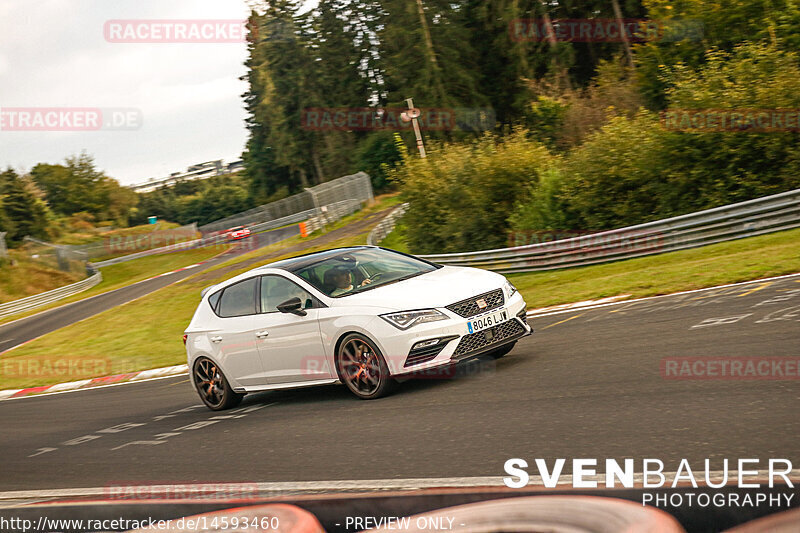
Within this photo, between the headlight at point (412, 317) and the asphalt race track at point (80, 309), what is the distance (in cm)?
2548

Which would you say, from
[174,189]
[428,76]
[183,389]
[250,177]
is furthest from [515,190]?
[174,189]

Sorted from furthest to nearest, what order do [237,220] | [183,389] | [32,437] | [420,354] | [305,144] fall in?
[305,144]
[237,220]
[183,389]
[32,437]
[420,354]


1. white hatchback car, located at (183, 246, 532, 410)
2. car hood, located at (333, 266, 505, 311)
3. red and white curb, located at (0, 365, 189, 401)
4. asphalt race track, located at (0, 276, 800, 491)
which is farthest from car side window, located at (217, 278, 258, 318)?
red and white curb, located at (0, 365, 189, 401)

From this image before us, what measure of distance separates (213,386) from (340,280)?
8.09ft

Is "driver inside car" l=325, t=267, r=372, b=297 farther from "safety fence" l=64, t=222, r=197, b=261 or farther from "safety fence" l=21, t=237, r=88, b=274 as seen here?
"safety fence" l=64, t=222, r=197, b=261

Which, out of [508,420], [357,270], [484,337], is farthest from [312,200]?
[508,420]

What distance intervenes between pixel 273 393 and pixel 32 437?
3.27 meters

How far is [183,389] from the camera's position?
13453mm

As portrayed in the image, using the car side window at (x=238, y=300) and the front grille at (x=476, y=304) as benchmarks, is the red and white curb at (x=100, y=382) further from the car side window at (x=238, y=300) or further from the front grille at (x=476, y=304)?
the front grille at (x=476, y=304)

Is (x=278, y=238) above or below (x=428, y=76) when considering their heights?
below

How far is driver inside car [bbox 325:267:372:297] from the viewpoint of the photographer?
909 cm

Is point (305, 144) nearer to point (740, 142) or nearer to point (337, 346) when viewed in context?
point (740, 142)

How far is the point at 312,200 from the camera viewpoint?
54156mm

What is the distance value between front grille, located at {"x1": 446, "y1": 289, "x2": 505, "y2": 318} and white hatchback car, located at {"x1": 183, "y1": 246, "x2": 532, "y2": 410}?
1 cm
